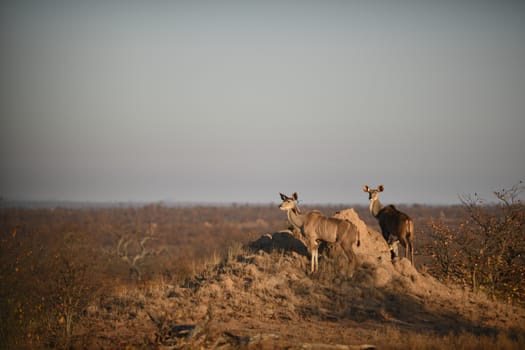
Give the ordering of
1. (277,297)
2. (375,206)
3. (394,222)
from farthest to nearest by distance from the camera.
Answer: (375,206) → (394,222) → (277,297)

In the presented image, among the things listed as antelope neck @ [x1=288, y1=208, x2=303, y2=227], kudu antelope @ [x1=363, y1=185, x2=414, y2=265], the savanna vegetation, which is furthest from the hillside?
antelope neck @ [x1=288, y1=208, x2=303, y2=227]

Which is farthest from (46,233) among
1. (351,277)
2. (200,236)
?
(351,277)

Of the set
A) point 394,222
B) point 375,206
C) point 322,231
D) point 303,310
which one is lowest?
point 303,310

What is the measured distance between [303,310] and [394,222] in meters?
4.25

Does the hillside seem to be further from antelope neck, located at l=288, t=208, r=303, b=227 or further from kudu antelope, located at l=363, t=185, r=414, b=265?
antelope neck, located at l=288, t=208, r=303, b=227

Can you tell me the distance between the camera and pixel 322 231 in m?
16.7

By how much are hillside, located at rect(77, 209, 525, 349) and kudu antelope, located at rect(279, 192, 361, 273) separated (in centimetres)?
65

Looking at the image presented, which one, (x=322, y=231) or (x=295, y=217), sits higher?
(x=295, y=217)

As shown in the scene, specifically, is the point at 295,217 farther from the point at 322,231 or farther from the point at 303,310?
the point at 303,310

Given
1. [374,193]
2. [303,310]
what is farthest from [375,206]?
[303,310]

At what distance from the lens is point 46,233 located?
48.4m

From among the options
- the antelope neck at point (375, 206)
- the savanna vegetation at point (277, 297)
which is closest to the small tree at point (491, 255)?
the savanna vegetation at point (277, 297)

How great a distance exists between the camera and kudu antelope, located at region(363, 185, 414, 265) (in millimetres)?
17266

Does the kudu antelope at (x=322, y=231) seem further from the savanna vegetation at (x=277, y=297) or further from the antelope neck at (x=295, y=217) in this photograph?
the savanna vegetation at (x=277, y=297)
